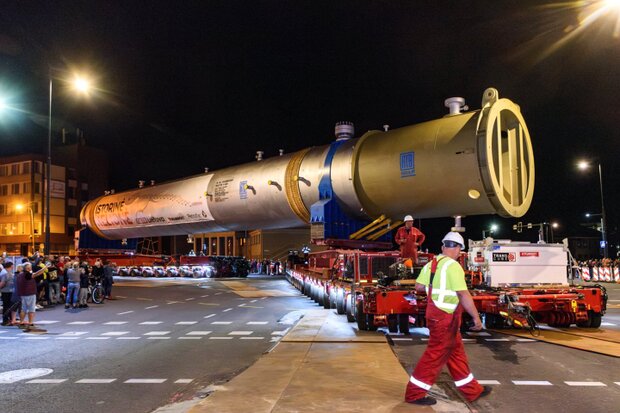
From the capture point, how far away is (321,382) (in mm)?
6141

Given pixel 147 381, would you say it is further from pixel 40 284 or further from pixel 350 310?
pixel 40 284

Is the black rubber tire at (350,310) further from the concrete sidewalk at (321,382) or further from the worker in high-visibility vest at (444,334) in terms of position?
the worker in high-visibility vest at (444,334)

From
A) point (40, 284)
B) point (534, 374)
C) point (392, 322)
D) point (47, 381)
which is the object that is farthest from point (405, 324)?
point (40, 284)

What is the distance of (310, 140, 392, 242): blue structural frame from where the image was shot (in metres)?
14.5

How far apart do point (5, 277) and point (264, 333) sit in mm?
6806

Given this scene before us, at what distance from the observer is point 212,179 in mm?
20750

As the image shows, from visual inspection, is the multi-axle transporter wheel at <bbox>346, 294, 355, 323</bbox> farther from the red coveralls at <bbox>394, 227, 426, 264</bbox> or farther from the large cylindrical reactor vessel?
the large cylindrical reactor vessel

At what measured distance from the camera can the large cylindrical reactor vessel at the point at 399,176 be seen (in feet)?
37.0

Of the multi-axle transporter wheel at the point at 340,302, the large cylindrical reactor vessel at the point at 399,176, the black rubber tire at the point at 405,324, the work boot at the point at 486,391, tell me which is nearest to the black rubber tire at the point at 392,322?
the black rubber tire at the point at 405,324

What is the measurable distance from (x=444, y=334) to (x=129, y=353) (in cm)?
575

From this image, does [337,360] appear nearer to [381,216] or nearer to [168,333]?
[168,333]

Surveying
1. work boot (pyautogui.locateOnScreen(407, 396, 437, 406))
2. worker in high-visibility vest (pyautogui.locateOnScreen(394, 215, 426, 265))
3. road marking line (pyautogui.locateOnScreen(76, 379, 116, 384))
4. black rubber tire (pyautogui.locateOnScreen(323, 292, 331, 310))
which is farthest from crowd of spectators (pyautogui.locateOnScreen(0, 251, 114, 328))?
work boot (pyautogui.locateOnScreen(407, 396, 437, 406))

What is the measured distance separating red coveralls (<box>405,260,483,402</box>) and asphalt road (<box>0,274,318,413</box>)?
254 cm

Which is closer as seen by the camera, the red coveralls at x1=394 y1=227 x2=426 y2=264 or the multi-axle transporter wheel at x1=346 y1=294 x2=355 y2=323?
the multi-axle transporter wheel at x1=346 y1=294 x2=355 y2=323
